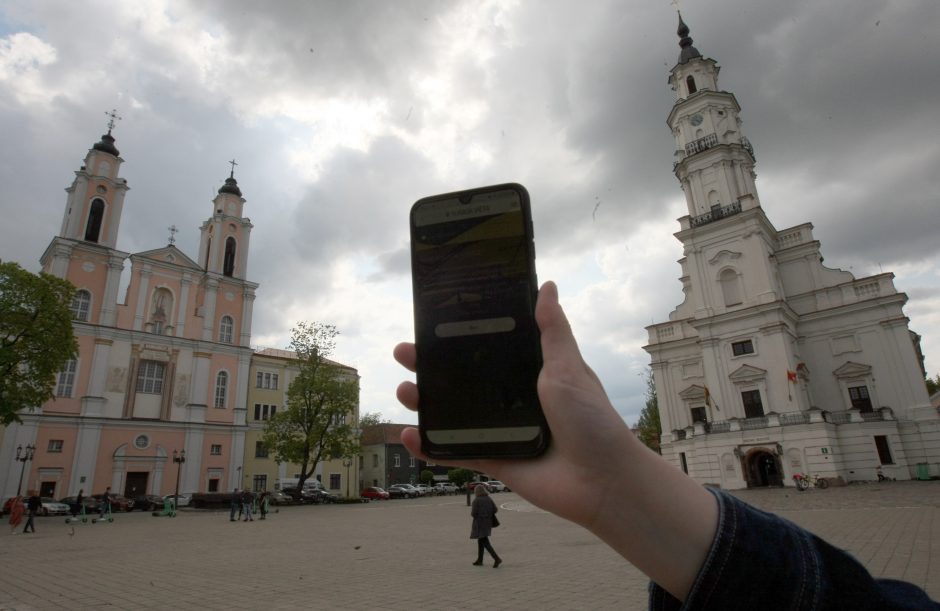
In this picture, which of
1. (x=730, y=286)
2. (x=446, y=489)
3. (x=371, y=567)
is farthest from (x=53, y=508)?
(x=730, y=286)

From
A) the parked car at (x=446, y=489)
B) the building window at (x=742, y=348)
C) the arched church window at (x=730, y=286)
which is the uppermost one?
the arched church window at (x=730, y=286)

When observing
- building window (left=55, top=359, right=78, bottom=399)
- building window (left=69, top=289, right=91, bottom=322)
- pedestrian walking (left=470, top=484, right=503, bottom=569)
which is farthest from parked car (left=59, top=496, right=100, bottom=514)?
pedestrian walking (left=470, top=484, right=503, bottom=569)

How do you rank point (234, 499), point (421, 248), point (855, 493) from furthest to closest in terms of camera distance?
point (234, 499) → point (855, 493) → point (421, 248)

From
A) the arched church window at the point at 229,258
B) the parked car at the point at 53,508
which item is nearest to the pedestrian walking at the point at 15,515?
the parked car at the point at 53,508

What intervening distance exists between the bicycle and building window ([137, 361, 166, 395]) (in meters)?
48.9

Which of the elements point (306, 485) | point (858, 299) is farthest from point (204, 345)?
point (858, 299)

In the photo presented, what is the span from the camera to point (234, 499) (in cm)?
2781

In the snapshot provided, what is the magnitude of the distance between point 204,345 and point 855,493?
4955 cm

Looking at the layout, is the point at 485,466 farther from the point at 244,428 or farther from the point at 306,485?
the point at 306,485

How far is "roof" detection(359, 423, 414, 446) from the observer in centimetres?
6831

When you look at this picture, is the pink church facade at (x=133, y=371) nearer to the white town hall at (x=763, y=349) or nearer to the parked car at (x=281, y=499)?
the parked car at (x=281, y=499)

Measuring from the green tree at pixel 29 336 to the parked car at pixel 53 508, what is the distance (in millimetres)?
9136

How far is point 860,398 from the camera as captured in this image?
35.5 metres

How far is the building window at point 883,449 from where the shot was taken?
32.3 meters
